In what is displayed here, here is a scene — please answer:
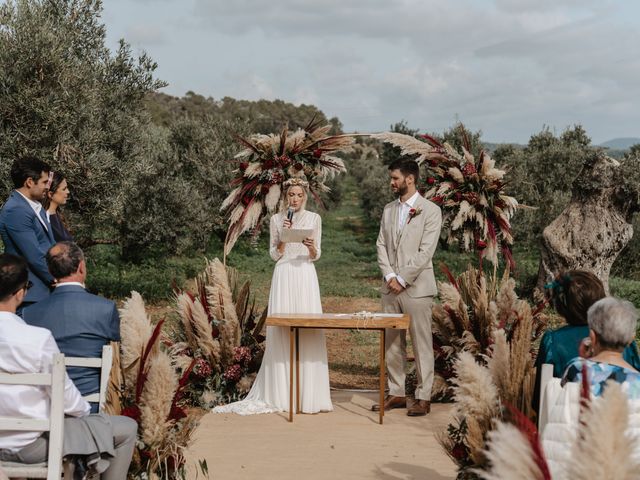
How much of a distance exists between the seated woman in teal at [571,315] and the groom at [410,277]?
130 inches

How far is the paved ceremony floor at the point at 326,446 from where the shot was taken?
20.2 ft

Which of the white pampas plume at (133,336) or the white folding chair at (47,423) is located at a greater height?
the white pampas plume at (133,336)

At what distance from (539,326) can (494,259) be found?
2.95ft

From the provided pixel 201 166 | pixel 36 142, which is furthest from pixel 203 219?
pixel 36 142

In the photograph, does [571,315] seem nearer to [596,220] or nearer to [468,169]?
[468,169]

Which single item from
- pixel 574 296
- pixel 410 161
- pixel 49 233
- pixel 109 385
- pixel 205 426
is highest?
pixel 410 161

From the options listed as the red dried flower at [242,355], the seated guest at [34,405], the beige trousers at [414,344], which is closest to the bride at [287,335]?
the red dried flower at [242,355]

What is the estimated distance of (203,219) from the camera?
19.2 metres

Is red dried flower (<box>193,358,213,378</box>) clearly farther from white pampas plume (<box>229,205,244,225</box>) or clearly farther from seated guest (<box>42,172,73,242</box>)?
seated guest (<box>42,172,73,242</box>)

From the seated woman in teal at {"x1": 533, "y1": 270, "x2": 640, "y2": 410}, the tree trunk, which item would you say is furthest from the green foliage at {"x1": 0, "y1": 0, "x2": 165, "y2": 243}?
the seated woman in teal at {"x1": 533, "y1": 270, "x2": 640, "y2": 410}

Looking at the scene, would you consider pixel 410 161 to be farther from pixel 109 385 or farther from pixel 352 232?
pixel 352 232

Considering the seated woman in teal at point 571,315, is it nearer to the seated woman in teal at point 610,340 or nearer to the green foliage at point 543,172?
the seated woman in teal at point 610,340

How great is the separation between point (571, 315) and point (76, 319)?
3.06 metres

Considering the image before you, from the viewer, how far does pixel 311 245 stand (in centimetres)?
818
